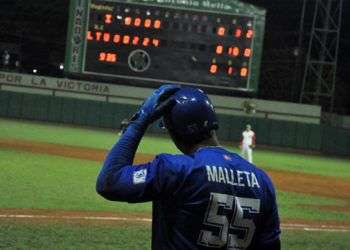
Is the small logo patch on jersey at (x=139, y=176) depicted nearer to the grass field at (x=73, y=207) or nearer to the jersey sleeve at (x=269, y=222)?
the jersey sleeve at (x=269, y=222)

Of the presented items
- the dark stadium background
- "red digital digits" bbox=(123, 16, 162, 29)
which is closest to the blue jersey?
"red digital digits" bbox=(123, 16, 162, 29)

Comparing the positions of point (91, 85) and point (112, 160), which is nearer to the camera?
point (112, 160)

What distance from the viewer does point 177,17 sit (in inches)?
990

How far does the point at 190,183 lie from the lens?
2.19 meters

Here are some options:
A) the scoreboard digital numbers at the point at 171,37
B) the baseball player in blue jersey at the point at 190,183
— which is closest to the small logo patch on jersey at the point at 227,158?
the baseball player in blue jersey at the point at 190,183

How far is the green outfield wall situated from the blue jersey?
28.7 meters

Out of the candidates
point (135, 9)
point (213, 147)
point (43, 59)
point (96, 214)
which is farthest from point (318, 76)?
point (213, 147)

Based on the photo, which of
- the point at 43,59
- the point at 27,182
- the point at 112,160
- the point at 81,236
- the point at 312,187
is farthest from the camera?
the point at 43,59

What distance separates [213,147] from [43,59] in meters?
42.6

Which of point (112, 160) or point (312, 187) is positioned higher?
point (112, 160)

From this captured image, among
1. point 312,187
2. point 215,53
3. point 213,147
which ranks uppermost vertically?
Answer: point 215,53

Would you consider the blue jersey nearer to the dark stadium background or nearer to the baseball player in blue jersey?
the baseball player in blue jersey

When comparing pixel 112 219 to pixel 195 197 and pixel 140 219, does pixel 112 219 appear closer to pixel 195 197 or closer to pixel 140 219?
pixel 140 219

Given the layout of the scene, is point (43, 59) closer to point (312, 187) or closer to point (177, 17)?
point (177, 17)
